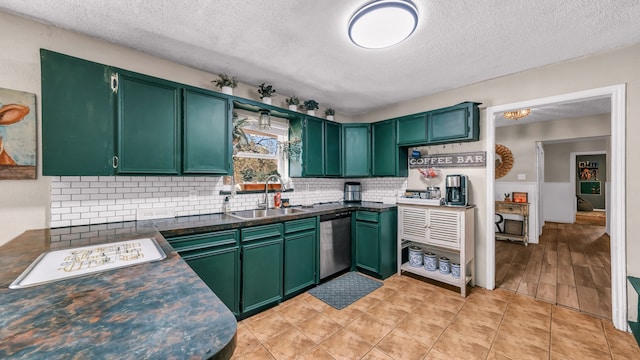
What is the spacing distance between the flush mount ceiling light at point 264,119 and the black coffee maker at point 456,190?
7.74ft

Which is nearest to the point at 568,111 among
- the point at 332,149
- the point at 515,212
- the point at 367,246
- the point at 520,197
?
the point at 520,197

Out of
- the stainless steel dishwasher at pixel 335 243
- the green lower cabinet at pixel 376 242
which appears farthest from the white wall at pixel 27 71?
the green lower cabinet at pixel 376 242

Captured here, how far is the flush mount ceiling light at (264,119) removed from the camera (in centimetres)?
302

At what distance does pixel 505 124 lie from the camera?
557 centimetres

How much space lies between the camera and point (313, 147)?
3.46 m

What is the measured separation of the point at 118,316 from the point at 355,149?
3451 mm

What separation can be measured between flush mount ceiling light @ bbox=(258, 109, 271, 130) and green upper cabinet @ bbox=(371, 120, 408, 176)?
5.41ft

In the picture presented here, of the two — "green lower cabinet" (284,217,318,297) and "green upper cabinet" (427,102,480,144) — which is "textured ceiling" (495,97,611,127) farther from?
"green lower cabinet" (284,217,318,297)

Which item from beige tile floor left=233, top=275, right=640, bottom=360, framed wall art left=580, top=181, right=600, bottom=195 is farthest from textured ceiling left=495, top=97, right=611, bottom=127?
framed wall art left=580, top=181, right=600, bottom=195

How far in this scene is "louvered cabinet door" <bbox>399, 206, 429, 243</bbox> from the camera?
10.3 ft

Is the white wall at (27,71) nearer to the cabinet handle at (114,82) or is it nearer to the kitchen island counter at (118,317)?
the cabinet handle at (114,82)

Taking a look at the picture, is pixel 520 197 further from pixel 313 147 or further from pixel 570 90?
pixel 313 147

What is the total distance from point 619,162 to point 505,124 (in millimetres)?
3847

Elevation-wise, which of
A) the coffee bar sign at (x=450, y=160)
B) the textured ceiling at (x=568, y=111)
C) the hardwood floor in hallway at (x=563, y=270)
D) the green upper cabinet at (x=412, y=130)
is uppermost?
the textured ceiling at (x=568, y=111)
